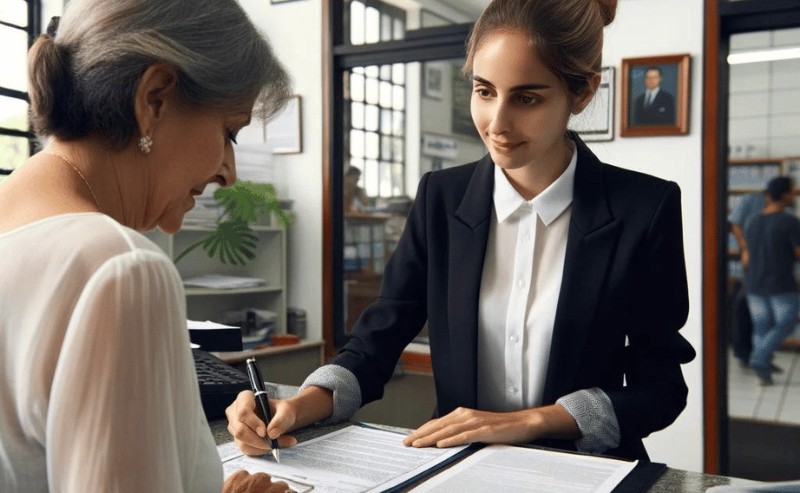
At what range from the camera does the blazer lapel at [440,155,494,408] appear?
4.29 ft

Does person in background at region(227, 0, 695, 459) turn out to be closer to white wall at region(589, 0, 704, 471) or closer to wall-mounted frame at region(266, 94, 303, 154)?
white wall at region(589, 0, 704, 471)

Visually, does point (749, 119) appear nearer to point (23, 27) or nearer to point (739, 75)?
point (739, 75)

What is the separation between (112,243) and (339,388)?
738 mm

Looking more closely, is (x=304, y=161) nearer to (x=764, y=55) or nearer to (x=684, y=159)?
(x=684, y=159)

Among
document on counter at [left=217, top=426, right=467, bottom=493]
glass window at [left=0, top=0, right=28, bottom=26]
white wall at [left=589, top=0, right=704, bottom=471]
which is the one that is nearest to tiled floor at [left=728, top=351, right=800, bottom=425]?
white wall at [left=589, top=0, right=704, bottom=471]

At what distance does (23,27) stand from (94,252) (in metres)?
3.58

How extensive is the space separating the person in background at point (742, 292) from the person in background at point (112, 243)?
125 inches

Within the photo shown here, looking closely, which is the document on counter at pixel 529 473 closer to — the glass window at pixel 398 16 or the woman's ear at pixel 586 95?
the woman's ear at pixel 586 95

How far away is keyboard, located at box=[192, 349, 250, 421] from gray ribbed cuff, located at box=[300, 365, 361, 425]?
11 centimetres

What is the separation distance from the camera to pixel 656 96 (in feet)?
10.2

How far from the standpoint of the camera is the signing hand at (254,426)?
1025mm

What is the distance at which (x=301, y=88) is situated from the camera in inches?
160

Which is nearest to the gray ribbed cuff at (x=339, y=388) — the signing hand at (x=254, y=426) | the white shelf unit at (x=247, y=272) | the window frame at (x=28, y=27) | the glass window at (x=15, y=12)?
the signing hand at (x=254, y=426)

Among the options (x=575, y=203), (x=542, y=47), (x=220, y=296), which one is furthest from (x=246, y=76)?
(x=220, y=296)
